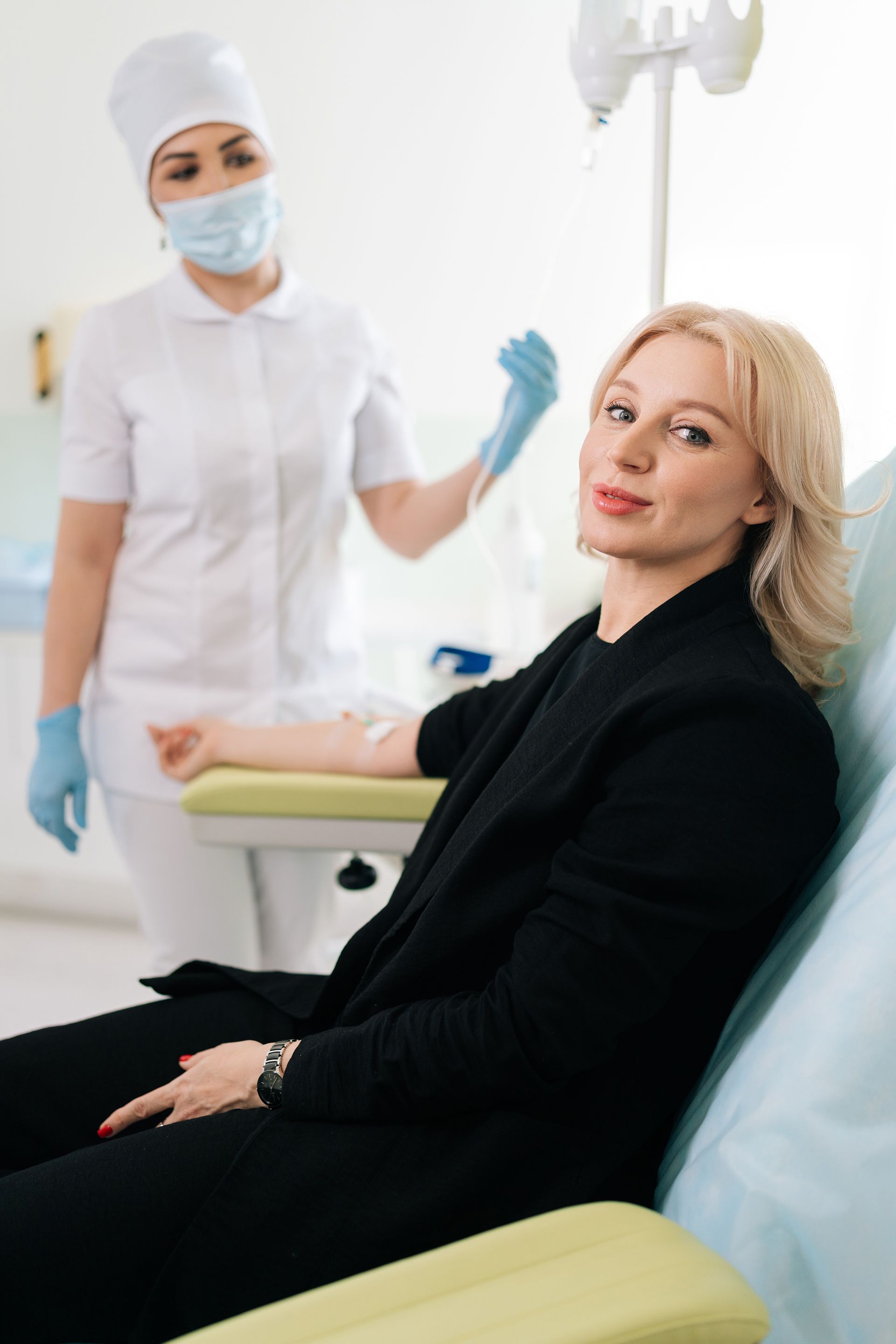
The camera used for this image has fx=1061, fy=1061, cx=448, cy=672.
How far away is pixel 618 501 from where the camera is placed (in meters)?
0.91

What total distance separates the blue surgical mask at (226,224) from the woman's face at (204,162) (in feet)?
0.06

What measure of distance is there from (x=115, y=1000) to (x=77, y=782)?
73 cm

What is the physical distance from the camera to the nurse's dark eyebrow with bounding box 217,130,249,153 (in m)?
Result: 1.57

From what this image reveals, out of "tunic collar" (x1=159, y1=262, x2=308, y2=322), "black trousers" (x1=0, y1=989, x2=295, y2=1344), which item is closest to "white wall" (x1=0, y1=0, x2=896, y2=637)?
"tunic collar" (x1=159, y1=262, x2=308, y2=322)

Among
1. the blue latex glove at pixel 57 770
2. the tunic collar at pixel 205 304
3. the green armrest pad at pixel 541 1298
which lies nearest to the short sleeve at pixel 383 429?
the tunic collar at pixel 205 304

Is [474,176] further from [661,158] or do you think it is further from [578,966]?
[578,966]

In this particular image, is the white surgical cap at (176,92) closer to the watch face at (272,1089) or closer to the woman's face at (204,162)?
the woman's face at (204,162)

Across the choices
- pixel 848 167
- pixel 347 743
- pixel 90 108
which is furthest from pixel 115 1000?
pixel 848 167

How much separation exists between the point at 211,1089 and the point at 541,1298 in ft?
1.37

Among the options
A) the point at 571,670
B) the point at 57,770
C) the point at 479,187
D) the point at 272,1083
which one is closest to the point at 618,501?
the point at 571,670

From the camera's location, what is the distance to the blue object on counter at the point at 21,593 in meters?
2.47

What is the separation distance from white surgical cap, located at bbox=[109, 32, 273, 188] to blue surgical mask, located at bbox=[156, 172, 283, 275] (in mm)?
91

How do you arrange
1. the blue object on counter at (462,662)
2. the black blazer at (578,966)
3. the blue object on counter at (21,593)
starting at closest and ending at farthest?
the black blazer at (578,966) < the blue object on counter at (462,662) < the blue object on counter at (21,593)

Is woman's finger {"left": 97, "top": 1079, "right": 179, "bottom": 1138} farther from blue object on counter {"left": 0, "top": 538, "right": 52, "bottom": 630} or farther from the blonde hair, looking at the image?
blue object on counter {"left": 0, "top": 538, "right": 52, "bottom": 630}
